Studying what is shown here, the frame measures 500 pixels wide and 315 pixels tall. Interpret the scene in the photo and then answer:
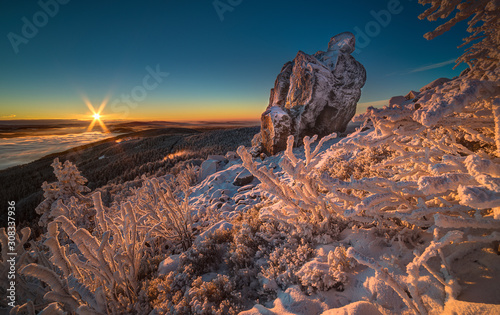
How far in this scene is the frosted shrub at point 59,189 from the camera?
10.4 metres

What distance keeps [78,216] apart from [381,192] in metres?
11.6

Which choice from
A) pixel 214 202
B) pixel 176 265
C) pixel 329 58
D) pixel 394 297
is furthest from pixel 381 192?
pixel 329 58

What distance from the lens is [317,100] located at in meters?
12.5

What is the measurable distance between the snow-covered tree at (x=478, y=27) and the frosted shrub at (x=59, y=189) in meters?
15.3

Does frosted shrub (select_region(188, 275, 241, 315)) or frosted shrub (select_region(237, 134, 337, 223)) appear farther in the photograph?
frosted shrub (select_region(237, 134, 337, 223))

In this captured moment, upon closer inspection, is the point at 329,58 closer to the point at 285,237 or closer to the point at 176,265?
the point at 285,237

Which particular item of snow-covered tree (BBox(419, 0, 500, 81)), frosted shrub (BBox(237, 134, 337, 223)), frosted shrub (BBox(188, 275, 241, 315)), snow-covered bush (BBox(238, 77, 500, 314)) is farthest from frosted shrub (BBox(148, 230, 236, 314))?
Answer: snow-covered tree (BBox(419, 0, 500, 81))

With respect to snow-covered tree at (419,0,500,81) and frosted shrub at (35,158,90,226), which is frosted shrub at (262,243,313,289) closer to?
snow-covered tree at (419,0,500,81)

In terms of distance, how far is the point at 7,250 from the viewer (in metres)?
2.56

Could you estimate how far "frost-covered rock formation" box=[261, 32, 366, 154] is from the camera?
12365 millimetres

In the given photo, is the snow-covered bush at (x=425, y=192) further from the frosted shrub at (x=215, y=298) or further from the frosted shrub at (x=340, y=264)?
the frosted shrub at (x=215, y=298)

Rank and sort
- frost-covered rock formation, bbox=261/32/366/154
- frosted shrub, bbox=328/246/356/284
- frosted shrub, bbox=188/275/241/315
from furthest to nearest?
frost-covered rock formation, bbox=261/32/366/154 < frosted shrub, bbox=188/275/241/315 < frosted shrub, bbox=328/246/356/284

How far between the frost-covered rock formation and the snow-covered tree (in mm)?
9614

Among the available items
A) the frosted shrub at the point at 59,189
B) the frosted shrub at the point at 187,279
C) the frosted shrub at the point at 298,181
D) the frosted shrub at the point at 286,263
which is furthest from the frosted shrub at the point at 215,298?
the frosted shrub at the point at 59,189
